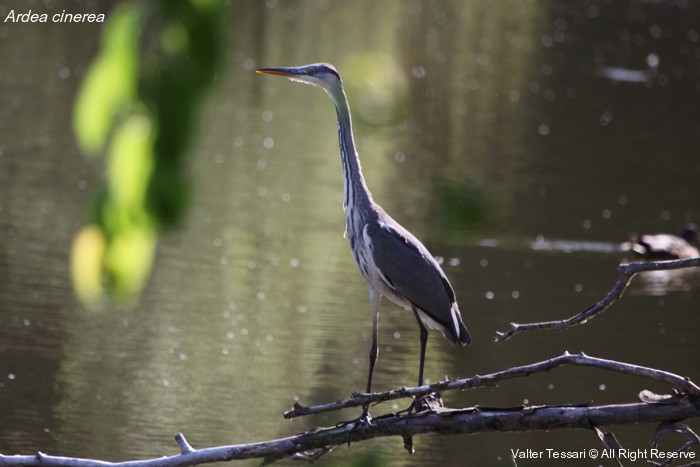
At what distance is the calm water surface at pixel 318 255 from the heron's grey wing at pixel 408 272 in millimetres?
450

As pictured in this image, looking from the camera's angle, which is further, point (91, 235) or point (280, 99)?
point (280, 99)

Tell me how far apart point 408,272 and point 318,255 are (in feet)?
20.2

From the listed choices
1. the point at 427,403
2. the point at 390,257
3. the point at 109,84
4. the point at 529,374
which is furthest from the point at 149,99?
the point at 390,257

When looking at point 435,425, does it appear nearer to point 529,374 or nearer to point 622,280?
point 529,374

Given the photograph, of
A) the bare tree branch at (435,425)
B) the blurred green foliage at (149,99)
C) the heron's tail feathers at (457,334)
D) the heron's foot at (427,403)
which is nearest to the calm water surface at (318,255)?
the blurred green foliage at (149,99)

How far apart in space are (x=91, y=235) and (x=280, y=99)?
19839 mm

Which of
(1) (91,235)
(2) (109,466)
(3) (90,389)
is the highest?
(1) (91,235)

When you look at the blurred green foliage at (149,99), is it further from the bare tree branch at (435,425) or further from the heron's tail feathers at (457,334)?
the heron's tail feathers at (457,334)

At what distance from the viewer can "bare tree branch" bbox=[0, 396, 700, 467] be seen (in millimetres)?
4316

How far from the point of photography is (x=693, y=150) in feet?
65.6

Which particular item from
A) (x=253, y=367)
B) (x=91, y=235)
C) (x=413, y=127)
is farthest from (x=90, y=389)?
(x=413, y=127)

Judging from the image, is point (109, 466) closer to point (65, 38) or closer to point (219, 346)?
point (219, 346)

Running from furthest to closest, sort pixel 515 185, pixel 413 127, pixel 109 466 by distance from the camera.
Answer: pixel 413 127 < pixel 515 185 < pixel 109 466

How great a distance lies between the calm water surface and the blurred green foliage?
0.04m
